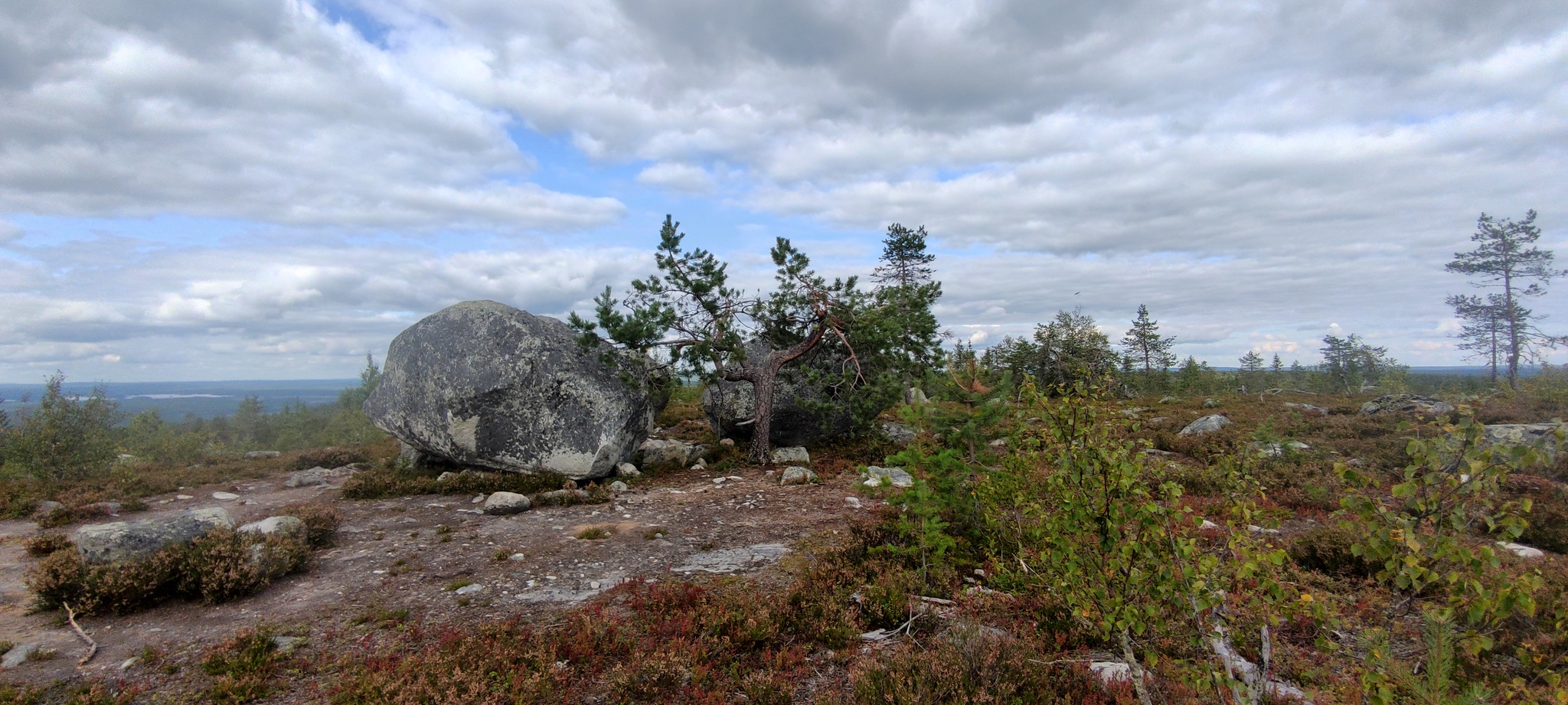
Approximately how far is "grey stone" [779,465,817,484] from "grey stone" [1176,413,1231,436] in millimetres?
14409

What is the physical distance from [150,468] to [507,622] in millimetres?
23517

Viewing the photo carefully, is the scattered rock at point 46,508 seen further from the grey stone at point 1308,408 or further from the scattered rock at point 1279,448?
the grey stone at point 1308,408


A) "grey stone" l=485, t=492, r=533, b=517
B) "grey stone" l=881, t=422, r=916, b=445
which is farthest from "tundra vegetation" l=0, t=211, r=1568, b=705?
"grey stone" l=881, t=422, r=916, b=445

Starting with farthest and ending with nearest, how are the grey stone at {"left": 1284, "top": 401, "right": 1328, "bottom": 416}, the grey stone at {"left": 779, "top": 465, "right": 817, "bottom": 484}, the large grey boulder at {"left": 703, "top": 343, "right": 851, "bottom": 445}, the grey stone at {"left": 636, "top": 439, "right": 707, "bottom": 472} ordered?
the grey stone at {"left": 1284, "top": 401, "right": 1328, "bottom": 416}
the large grey boulder at {"left": 703, "top": 343, "right": 851, "bottom": 445}
the grey stone at {"left": 636, "top": 439, "right": 707, "bottom": 472}
the grey stone at {"left": 779, "top": 465, "right": 817, "bottom": 484}

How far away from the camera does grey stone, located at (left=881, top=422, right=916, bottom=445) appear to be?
65.1 ft

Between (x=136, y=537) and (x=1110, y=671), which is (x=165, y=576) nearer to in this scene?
(x=136, y=537)

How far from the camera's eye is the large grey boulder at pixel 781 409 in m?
19.2

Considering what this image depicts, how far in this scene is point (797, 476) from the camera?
49.3 feet

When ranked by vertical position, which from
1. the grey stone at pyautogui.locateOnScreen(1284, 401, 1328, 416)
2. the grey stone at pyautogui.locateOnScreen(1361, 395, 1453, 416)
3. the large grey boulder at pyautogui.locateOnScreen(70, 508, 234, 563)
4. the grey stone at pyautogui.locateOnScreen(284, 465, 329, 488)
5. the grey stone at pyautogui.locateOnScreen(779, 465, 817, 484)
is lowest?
the grey stone at pyautogui.locateOnScreen(284, 465, 329, 488)

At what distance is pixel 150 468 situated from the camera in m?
20.8

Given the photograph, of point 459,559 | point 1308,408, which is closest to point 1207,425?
point 1308,408

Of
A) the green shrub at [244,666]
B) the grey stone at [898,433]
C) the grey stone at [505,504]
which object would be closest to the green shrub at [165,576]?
the green shrub at [244,666]

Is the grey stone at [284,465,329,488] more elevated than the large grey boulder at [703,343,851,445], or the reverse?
the large grey boulder at [703,343,851,445]

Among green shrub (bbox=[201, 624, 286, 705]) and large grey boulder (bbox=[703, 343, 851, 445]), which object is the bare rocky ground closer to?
green shrub (bbox=[201, 624, 286, 705])
